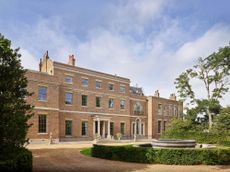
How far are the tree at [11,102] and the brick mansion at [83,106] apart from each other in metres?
21.0

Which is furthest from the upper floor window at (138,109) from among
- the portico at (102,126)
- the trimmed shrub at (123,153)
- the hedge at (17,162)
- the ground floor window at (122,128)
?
the hedge at (17,162)

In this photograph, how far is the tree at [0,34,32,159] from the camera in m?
11.3

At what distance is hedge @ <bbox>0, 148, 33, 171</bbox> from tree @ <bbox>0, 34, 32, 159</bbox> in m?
0.26

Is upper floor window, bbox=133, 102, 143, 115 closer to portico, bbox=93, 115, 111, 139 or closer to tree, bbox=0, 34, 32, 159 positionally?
portico, bbox=93, 115, 111, 139

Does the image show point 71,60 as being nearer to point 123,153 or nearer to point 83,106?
point 83,106

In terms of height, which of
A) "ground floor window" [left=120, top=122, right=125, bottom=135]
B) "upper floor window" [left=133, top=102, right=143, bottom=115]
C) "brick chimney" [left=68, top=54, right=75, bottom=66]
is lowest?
"ground floor window" [left=120, top=122, right=125, bottom=135]

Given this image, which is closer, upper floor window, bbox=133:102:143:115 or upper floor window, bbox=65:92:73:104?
upper floor window, bbox=65:92:73:104

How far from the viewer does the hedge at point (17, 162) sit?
36.0 ft

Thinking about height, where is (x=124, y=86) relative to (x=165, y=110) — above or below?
above

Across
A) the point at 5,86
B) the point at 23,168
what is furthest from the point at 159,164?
the point at 5,86

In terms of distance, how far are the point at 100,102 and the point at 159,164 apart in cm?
2723

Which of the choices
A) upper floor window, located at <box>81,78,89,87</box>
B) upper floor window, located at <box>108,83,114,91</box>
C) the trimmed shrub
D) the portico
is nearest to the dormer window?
upper floor window, located at <box>81,78,89,87</box>

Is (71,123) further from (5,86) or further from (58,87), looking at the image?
(5,86)

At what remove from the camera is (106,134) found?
43875 millimetres
